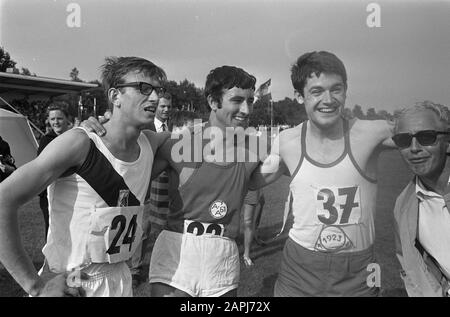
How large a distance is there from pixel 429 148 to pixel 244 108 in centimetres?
83

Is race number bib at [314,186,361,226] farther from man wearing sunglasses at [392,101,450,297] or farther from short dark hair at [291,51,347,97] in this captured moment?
short dark hair at [291,51,347,97]

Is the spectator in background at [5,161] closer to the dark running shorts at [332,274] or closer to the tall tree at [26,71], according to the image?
the tall tree at [26,71]

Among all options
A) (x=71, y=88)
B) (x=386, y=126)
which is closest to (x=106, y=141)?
(x=71, y=88)

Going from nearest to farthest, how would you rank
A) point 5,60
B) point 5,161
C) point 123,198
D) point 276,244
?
point 123,198, point 5,60, point 5,161, point 276,244

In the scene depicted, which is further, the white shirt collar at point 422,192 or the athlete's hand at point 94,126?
the white shirt collar at point 422,192

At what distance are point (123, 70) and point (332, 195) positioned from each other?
3.48 ft

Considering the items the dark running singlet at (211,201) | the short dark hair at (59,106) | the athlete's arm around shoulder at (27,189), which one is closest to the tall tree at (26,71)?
the short dark hair at (59,106)

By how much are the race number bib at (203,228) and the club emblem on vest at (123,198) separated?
30cm

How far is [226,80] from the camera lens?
1.74 metres

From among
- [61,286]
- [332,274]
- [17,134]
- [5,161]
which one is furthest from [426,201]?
[17,134]

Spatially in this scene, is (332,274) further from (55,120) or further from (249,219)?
(55,120)

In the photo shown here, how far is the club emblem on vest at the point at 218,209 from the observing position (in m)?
1.66
